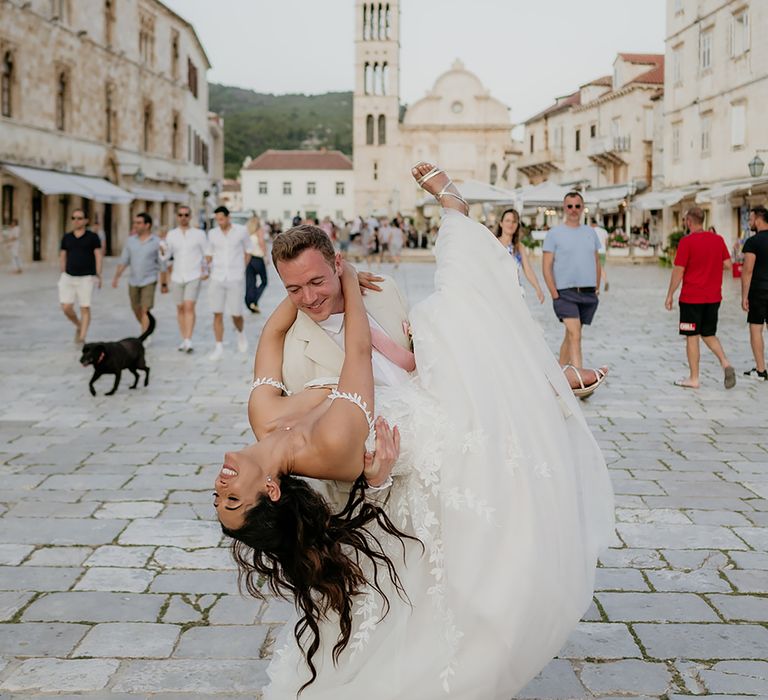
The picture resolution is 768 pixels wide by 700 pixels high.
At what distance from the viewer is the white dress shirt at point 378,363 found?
2.79 metres

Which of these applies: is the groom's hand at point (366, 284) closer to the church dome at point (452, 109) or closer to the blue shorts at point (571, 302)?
the blue shorts at point (571, 302)

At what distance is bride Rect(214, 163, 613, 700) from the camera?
2523 millimetres

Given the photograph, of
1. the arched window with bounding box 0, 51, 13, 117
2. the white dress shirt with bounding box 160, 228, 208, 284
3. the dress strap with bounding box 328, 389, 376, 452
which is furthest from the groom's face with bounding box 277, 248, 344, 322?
the arched window with bounding box 0, 51, 13, 117

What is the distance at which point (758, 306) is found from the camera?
9875 millimetres

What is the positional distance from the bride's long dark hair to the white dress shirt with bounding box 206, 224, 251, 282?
8.52 meters

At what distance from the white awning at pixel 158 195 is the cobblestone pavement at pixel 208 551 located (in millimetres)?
30517

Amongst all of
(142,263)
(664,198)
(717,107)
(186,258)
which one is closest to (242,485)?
(186,258)

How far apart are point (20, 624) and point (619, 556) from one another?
265 cm

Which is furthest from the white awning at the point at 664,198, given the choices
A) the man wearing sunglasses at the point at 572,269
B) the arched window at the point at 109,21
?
the man wearing sunglasses at the point at 572,269

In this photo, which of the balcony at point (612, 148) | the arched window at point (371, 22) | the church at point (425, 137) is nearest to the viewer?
the balcony at point (612, 148)

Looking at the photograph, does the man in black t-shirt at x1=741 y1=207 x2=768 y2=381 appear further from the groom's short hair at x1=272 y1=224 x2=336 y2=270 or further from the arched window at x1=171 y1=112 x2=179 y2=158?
the arched window at x1=171 y1=112 x2=179 y2=158

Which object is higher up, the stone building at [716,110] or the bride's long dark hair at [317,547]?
the stone building at [716,110]

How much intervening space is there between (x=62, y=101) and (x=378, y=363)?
108ft

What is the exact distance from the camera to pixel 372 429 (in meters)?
2.50
